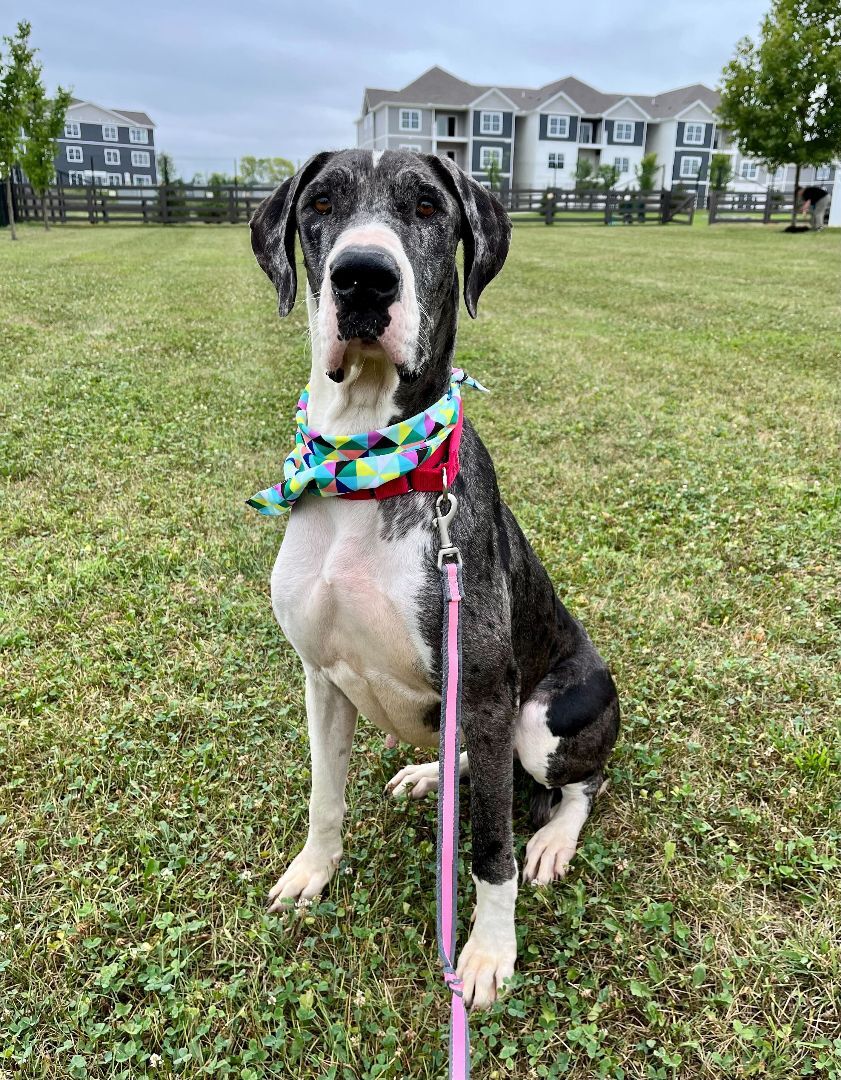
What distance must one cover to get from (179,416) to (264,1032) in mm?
5555

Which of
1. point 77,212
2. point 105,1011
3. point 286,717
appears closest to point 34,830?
point 105,1011

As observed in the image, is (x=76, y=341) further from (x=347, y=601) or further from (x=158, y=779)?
(x=347, y=601)

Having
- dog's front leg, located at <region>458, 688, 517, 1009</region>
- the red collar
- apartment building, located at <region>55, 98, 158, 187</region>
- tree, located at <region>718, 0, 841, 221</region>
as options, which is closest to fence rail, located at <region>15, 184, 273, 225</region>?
tree, located at <region>718, 0, 841, 221</region>

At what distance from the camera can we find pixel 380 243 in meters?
1.91

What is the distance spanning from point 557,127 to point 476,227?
72.9 metres

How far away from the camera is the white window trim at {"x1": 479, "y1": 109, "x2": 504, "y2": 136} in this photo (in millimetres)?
64562

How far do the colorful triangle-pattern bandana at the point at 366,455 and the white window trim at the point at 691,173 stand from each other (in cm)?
7735

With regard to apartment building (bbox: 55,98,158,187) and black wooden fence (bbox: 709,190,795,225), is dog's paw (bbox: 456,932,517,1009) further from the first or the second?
apartment building (bbox: 55,98,158,187)

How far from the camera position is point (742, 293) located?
14305 mm

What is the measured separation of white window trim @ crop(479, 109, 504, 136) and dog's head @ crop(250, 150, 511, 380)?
70596 millimetres

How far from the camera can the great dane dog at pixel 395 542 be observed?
204 centimetres

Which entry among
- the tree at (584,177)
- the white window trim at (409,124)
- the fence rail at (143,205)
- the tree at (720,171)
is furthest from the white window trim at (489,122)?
the fence rail at (143,205)

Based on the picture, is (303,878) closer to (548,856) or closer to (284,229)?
(548,856)

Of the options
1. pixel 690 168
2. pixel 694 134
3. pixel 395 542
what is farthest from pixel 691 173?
pixel 395 542
